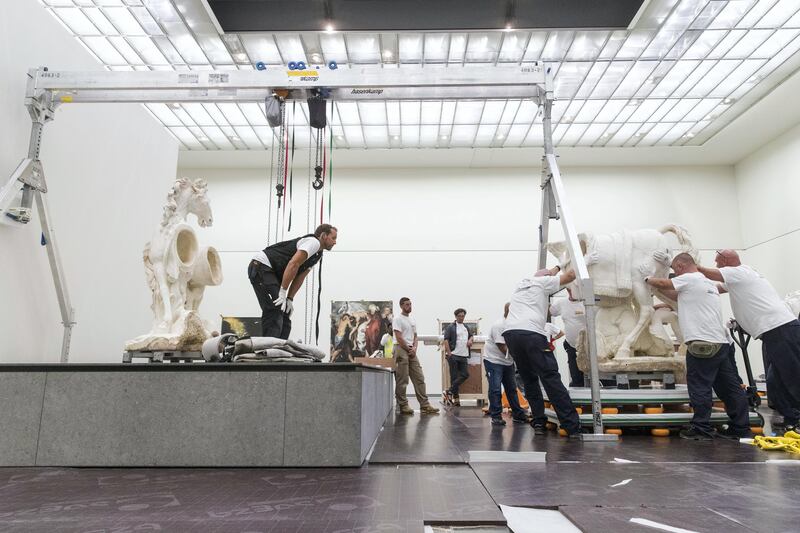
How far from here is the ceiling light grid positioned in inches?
367

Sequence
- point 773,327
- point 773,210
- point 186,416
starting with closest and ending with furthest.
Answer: point 186,416
point 773,327
point 773,210

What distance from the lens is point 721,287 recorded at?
5.11m

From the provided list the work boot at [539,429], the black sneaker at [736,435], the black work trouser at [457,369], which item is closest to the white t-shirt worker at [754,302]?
the black sneaker at [736,435]

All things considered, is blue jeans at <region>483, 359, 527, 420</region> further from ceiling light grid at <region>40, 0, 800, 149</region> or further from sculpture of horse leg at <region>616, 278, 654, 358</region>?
ceiling light grid at <region>40, 0, 800, 149</region>

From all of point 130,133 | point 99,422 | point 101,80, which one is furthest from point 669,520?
point 130,133

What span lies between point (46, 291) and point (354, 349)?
30.2 ft

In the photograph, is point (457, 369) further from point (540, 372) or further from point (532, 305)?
point (540, 372)

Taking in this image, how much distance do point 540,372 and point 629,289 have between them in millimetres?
1706

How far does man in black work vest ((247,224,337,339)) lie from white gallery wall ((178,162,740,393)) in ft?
32.1

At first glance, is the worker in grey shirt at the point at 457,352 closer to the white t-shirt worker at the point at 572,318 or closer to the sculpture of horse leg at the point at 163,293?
the white t-shirt worker at the point at 572,318

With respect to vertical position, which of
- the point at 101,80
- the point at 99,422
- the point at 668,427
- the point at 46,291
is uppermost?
the point at 101,80

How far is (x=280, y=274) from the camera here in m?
4.59

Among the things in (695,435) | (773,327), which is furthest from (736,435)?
(773,327)

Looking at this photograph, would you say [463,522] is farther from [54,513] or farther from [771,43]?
[771,43]
